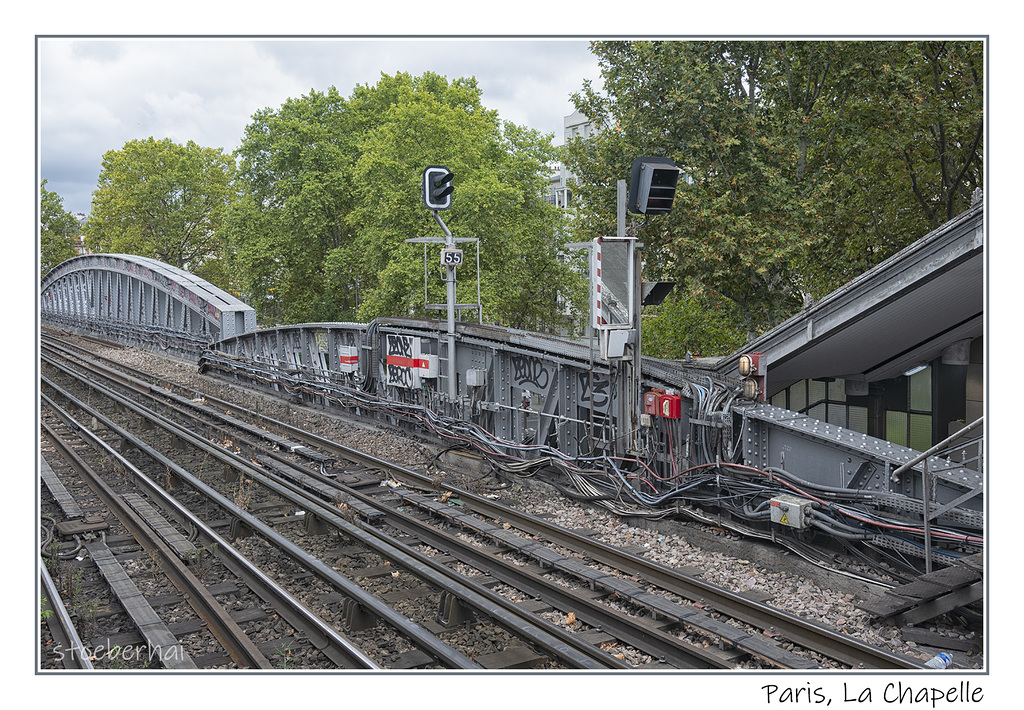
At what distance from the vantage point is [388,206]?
2520cm

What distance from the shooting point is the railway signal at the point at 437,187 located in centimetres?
1318

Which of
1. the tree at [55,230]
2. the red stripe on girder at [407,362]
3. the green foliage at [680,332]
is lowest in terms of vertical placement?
the red stripe on girder at [407,362]

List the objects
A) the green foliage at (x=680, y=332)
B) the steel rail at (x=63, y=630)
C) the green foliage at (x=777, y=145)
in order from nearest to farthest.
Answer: the steel rail at (x=63, y=630) < the green foliage at (x=777, y=145) < the green foliage at (x=680, y=332)

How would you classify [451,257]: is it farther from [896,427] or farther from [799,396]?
[896,427]

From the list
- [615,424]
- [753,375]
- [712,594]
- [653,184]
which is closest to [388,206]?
[615,424]

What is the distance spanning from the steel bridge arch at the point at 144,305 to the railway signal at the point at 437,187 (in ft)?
58.1

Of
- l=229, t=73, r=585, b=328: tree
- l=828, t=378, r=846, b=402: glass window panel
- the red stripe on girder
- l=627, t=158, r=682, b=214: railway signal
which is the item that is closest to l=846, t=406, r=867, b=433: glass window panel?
l=828, t=378, r=846, b=402: glass window panel

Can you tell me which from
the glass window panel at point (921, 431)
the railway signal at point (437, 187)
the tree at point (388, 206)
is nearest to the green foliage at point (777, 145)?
the glass window panel at point (921, 431)

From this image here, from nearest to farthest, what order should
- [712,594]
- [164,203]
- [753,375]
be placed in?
1. [712,594]
2. [753,375]
3. [164,203]

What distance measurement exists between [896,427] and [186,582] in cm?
1166

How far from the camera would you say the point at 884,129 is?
1659 centimetres

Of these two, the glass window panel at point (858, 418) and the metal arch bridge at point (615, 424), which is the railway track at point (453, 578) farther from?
the glass window panel at point (858, 418)

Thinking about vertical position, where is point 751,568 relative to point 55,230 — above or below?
below

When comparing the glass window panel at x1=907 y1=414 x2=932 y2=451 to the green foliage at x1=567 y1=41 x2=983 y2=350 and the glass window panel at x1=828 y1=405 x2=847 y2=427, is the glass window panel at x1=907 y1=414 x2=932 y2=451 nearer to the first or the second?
the glass window panel at x1=828 y1=405 x2=847 y2=427
